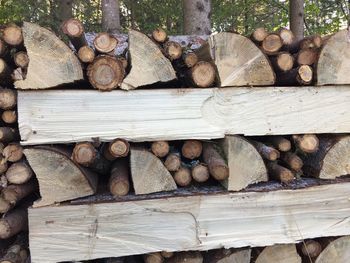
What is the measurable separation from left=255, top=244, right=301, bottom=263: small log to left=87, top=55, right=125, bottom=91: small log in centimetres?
140

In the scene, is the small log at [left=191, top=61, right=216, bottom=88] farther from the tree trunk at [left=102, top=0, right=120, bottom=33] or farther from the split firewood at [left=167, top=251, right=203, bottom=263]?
the tree trunk at [left=102, top=0, right=120, bottom=33]

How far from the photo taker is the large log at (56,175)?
88.0 inches

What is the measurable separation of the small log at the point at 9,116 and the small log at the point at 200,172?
3.47 feet

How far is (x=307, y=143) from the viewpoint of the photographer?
97.9 inches

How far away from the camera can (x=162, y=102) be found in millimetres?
2350

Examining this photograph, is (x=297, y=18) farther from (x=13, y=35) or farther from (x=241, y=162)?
(x=13, y=35)

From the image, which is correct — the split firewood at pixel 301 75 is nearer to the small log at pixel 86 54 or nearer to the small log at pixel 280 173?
the small log at pixel 280 173

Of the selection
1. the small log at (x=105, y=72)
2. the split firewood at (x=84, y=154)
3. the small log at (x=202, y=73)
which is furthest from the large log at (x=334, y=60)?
the split firewood at (x=84, y=154)

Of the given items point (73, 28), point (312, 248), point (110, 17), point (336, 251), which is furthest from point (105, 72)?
point (110, 17)

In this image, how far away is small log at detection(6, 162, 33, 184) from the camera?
2293mm

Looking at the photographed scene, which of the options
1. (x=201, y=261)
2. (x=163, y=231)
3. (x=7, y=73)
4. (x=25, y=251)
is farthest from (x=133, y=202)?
(x=7, y=73)

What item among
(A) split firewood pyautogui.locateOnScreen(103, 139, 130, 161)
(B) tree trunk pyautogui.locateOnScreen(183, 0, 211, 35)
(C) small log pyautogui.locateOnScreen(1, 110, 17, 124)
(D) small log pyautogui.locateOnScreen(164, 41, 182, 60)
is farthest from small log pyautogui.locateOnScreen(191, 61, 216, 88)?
(B) tree trunk pyautogui.locateOnScreen(183, 0, 211, 35)

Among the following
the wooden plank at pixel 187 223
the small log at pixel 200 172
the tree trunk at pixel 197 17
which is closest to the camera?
the wooden plank at pixel 187 223

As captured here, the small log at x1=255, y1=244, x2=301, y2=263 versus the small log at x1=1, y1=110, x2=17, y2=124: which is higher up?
the small log at x1=1, y1=110, x2=17, y2=124
